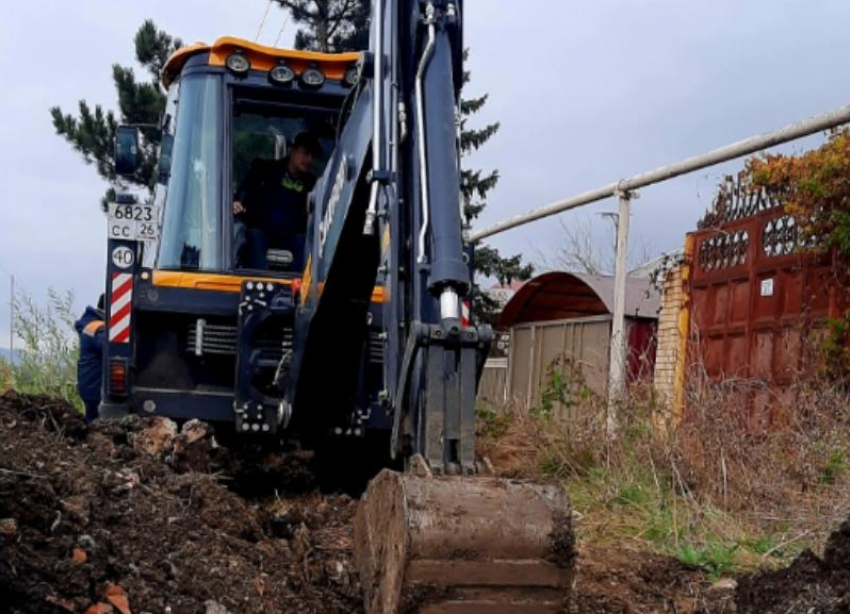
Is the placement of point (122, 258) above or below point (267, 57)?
below

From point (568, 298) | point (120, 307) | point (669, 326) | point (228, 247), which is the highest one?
point (568, 298)

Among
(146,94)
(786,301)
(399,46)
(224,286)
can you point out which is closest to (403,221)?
(399,46)

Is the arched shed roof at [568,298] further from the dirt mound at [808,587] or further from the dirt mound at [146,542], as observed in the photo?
the dirt mound at [808,587]

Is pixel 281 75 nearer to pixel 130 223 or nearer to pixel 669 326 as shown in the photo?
pixel 130 223

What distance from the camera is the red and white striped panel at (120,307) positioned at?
6.14 metres

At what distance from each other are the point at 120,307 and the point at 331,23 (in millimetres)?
13340

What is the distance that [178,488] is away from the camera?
4.63 metres

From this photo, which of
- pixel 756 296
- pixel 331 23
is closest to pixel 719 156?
pixel 756 296

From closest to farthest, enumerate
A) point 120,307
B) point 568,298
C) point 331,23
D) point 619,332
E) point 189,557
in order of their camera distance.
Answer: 1. point 189,557
2. point 120,307
3. point 619,332
4. point 568,298
5. point 331,23

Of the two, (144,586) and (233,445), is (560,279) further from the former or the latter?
(144,586)

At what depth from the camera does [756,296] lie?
768 cm

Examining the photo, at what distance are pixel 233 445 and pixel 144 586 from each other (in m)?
3.11

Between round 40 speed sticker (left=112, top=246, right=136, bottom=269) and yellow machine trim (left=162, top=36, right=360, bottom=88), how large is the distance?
51.2 inches

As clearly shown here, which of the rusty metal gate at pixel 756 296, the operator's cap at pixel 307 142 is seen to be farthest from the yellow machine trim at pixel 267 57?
the rusty metal gate at pixel 756 296
